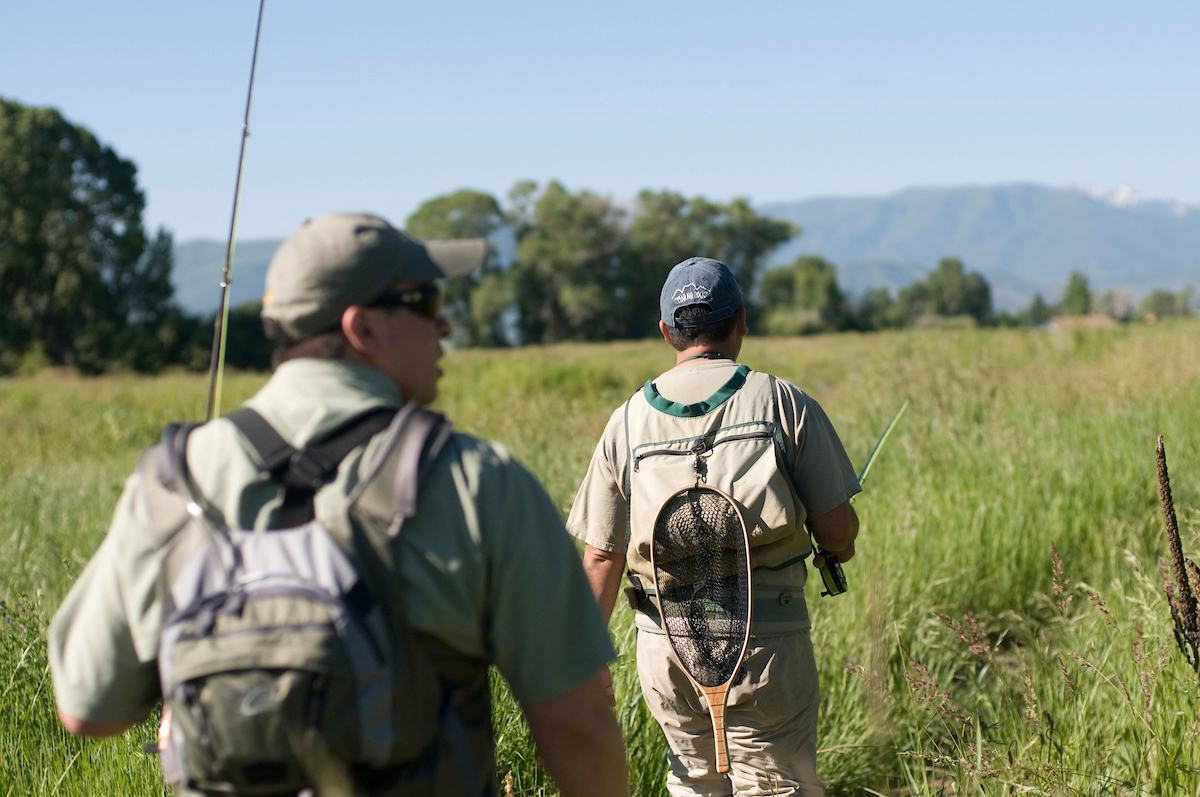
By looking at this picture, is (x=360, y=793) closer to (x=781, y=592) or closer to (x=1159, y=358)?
(x=781, y=592)

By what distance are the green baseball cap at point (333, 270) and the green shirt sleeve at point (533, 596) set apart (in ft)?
1.15

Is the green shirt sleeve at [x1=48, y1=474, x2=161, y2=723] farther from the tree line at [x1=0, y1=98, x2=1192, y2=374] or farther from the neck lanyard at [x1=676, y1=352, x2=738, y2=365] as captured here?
the tree line at [x1=0, y1=98, x2=1192, y2=374]

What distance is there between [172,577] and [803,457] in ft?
5.98

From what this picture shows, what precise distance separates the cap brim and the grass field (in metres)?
1.81

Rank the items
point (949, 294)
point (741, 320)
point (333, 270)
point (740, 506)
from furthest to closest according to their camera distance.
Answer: point (949, 294)
point (741, 320)
point (740, 506)
point (333, 270)

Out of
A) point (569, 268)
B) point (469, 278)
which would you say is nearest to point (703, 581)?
point (469, 278)

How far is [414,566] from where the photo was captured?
57.2 inches

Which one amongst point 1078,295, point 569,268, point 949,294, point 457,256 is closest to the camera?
point 457,256

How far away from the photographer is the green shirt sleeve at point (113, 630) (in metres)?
1.50

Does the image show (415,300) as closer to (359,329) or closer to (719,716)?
(359,329)

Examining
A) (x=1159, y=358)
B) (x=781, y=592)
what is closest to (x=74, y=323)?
(x=1159, y=358)

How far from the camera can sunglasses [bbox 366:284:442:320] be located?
162 centimetres

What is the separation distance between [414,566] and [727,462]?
4.94ft

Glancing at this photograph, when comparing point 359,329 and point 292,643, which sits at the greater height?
point 359,329
